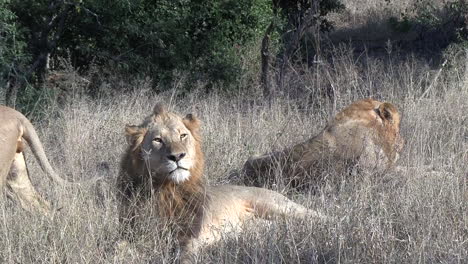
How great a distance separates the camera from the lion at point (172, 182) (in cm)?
462

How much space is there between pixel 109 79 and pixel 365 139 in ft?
19.0

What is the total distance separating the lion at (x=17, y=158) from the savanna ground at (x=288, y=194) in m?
0.11

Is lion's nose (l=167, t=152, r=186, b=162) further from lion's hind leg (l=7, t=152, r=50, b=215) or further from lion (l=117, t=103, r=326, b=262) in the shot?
lion's hind leg (l=7, t=152, r=50, b=215)

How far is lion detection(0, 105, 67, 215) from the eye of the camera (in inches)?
222

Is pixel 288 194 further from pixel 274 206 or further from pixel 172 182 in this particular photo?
pixel 172 182

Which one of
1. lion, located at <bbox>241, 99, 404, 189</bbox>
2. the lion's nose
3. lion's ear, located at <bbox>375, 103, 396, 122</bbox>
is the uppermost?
the lion's nose

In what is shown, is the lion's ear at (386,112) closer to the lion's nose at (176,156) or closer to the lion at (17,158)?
the lion's nose at (176,156)

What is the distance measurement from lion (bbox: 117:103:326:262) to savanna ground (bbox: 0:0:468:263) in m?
0.11

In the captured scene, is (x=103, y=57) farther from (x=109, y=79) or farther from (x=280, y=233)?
(x=280, y=233)

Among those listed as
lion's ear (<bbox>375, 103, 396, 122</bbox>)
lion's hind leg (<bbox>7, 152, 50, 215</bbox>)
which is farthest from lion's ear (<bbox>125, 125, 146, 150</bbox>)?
lion's ear (<bbox>375, 103, 396, 122</bbox>)

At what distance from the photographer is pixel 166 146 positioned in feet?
15.1

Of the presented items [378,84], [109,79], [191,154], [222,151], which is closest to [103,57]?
[109,79]

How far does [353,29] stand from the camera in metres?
18.2

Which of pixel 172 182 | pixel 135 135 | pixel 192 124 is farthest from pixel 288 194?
pixel 135 135
